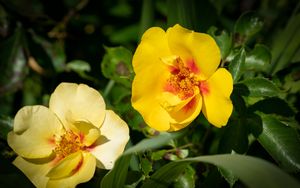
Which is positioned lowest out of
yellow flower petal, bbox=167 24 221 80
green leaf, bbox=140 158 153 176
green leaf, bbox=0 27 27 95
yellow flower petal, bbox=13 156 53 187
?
green leaf, bbox=0 27 27 95

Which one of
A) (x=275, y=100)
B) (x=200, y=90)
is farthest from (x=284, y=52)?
(x=200, y=90)

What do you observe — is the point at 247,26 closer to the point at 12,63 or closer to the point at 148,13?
the point at 148,13

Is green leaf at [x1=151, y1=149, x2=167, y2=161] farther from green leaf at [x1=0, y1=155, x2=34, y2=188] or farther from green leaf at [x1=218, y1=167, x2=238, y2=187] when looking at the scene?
green leaf at [x1=0, y1=155, x2=34, y2=188]

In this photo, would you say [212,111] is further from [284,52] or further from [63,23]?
[63,23]

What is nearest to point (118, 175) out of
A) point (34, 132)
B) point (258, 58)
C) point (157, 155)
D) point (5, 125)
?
point (157, 155)

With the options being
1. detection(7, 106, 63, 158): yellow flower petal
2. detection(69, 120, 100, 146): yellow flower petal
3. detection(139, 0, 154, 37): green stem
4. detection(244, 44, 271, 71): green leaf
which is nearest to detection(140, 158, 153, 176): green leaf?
detection(69, 120, 100, 146): yellow flower petal

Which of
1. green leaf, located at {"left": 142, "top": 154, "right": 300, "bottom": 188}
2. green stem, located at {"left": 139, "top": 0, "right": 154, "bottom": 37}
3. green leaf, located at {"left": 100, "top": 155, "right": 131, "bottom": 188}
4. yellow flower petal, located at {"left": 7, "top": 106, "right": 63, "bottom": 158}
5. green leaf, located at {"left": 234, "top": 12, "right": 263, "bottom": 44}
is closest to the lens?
green leaf, located at {"left": 142, "top": 154, "right": 300, "bottom": 188}
